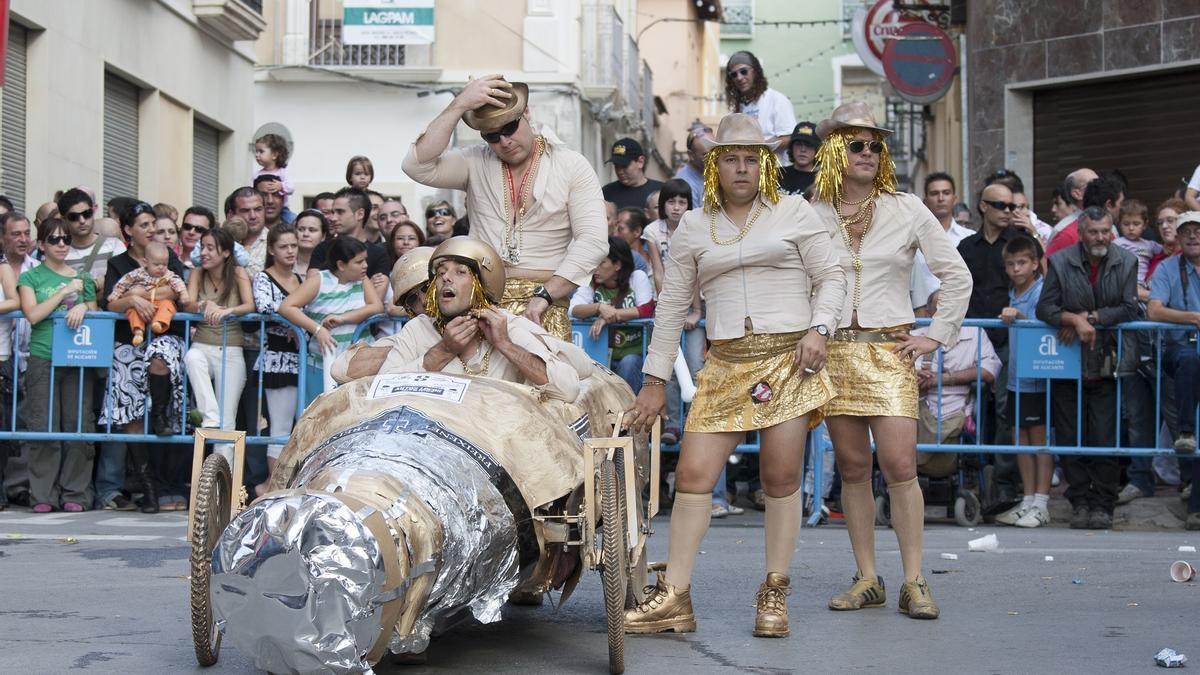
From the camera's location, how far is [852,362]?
7379mm

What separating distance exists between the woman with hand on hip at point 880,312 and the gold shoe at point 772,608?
0.72m

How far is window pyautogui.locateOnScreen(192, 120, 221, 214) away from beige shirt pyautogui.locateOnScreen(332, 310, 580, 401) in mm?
14422

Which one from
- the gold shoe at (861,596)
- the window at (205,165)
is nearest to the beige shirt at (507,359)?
the gold shoe at (861,596)

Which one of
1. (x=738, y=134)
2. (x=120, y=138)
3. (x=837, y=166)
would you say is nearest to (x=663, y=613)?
(x=738, y=134)

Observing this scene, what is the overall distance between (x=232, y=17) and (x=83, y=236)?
8779 mm

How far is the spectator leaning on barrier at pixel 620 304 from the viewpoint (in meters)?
11.3

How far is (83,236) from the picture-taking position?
1223 cm

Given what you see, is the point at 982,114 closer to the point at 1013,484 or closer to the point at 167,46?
the point at 1013,484

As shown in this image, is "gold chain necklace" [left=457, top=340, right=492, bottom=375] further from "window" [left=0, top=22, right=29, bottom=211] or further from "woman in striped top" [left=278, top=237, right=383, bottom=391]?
"window" [left=0, top=22, right=29, bottom=211]

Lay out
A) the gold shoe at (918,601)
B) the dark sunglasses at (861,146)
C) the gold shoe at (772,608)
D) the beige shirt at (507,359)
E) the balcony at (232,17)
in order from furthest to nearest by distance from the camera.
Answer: the balcony at (232,17) < the dark sunglasses at (861,146) < the gold shoe at (918,601) < the gold shoe at (772,608) < the beige shirt at (507,359)

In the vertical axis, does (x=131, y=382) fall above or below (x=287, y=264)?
below

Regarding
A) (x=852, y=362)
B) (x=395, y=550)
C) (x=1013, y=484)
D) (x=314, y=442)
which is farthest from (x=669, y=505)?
(x=395, y=550)

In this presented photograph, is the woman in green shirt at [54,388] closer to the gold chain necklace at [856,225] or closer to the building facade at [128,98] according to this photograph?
the building facade at [128,98]

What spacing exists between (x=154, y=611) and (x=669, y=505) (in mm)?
4945
